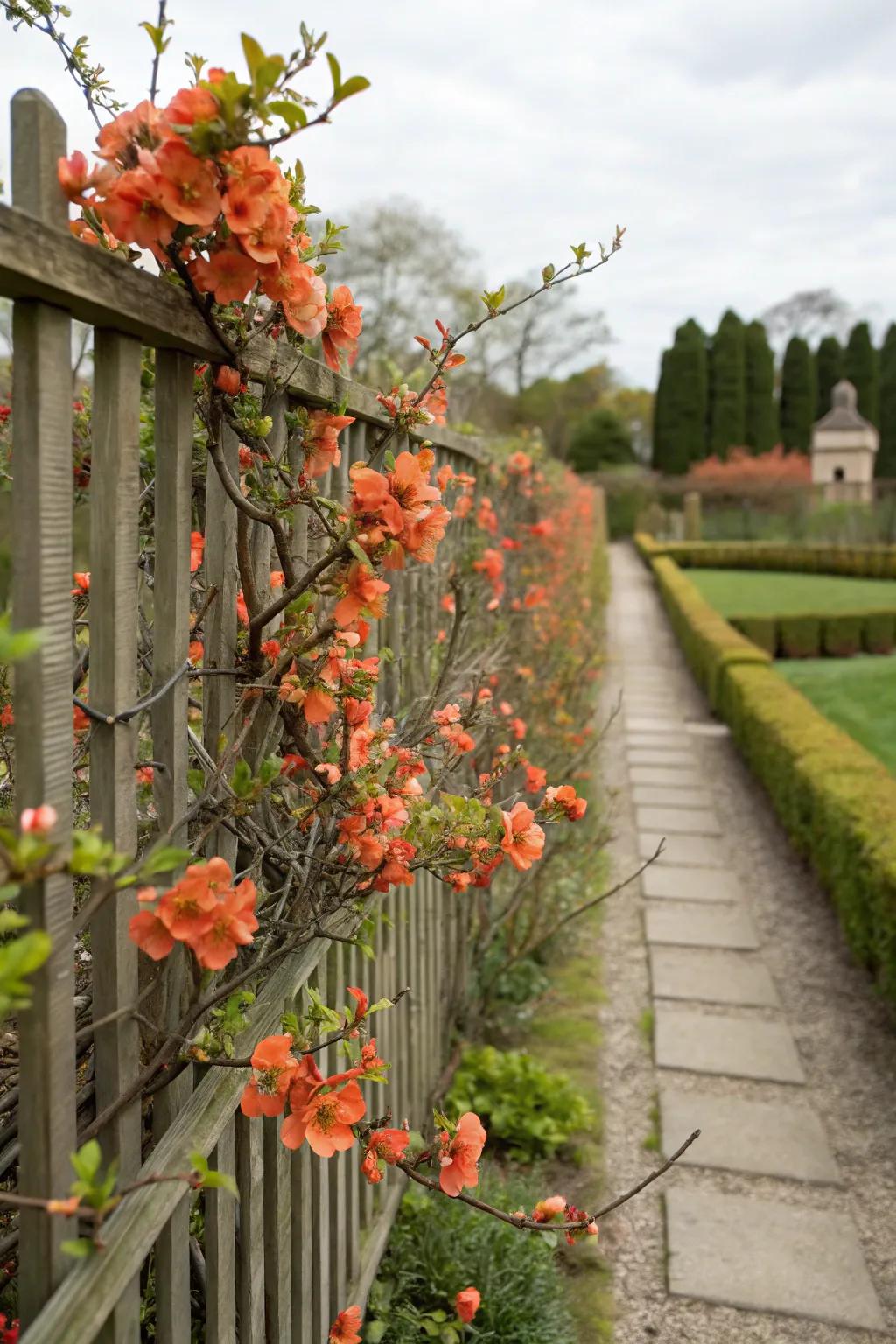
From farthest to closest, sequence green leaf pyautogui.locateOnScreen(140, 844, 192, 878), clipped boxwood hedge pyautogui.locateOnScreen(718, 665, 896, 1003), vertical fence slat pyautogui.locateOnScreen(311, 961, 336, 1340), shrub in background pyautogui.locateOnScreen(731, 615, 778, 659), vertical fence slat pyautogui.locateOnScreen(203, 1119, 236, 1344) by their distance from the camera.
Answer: shrub in background pyautogui.locateOnScreen(731, 615, 778, 659)
clipped boxwood hedge pyautogui.locateOnScreen(718, 665, 896, 1003)
vertical fence slat pyautogui.locateOnScreen(311, 961, 336, 1340)
vertical fence slat pyautogui.locateOnScreen(203, 1119, 236, 1344)
green leaf pyautogui.locateOnScreen(140, 844, 192, 878)

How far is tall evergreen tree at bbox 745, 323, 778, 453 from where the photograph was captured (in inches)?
1512

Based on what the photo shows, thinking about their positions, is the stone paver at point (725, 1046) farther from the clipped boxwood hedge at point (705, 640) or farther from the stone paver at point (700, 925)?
the clipped boxwood hedge at point (705, 640)

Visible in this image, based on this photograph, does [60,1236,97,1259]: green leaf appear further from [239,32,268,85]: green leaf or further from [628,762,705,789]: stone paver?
[628,762,705,789]: stone paver

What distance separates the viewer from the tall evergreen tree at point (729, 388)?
37.9m

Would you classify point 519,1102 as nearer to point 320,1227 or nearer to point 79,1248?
point 320,1227

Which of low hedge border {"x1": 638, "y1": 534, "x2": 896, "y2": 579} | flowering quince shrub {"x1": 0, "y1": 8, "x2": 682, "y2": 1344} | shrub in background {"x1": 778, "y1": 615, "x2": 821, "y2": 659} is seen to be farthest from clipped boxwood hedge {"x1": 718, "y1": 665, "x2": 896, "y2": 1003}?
low hedge border {"x1": 638, "y1": 534, "x2": 896, "y2": 579}

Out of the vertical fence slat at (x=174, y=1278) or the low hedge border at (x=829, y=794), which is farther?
the low hedge border at (x=829, y=794)

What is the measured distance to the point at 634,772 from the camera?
7.05 meters

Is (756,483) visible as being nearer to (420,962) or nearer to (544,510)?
(544,510)

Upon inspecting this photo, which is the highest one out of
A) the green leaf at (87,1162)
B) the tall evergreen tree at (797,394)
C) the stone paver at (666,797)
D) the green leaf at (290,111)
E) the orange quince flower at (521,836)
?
the tall evergreen tree at (797,394)

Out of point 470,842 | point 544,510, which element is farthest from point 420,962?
point 544,510

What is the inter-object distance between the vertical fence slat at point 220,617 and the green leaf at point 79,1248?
0.48 m

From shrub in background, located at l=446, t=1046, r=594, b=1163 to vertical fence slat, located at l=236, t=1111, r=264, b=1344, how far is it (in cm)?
135

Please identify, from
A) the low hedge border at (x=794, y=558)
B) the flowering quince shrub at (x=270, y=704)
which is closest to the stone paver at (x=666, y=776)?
the flowering quince shrub at (x=270, y=704)
